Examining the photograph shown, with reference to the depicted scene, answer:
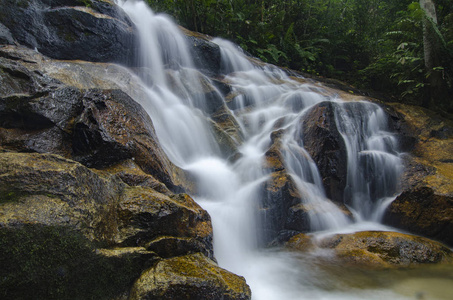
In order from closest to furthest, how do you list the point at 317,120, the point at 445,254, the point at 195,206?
1. the point at 195,206
2. the point at 445,254
3. the point at 317,120

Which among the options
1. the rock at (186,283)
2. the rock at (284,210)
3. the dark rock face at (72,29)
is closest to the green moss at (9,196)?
the rock at (186,283)

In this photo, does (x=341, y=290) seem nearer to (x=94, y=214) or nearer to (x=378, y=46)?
(x=94, y=214)

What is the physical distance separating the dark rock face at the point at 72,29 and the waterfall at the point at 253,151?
842mm

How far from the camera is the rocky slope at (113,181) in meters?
2.02

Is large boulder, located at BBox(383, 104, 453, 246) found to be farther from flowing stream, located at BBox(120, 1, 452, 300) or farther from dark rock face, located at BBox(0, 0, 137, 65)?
dark rock face, located at BBox(0, 0, 137, 65)

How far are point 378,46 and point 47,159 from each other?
15449 millimetres

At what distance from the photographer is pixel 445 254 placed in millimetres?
4258

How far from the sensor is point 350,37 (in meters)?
14.2

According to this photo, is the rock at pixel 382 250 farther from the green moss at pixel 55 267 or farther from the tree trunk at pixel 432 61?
the tree trunk at pixel 432 61

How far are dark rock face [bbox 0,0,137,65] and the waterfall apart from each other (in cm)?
84

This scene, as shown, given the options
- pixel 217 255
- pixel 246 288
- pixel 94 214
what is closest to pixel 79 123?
pixel 94 214

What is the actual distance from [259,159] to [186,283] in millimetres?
4344

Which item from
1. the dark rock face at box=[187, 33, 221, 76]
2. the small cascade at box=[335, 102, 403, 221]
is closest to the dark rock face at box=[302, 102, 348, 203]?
the small cascade at box=[335, 102, 403, 221]

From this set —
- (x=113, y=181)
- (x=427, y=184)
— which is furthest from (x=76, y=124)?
(x=427, y=184)
